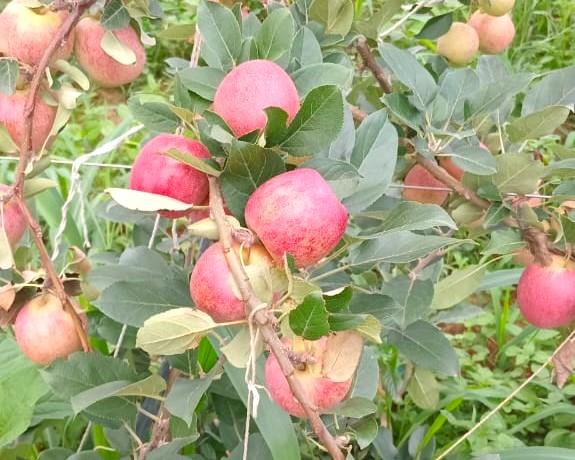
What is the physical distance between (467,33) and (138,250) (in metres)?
0.54

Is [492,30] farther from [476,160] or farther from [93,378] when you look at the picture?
[93,378]

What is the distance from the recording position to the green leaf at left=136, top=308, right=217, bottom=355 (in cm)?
49

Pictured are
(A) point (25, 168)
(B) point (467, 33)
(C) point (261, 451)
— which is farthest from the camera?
(B) point (467, 33)

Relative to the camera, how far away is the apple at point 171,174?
0.54 m

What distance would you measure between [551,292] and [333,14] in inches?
14.4

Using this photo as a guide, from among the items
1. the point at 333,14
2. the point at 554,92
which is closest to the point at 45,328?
the point at 333,14

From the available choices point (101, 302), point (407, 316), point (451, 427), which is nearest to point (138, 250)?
point (101, 302)

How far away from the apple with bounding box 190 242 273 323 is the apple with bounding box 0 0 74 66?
30cm

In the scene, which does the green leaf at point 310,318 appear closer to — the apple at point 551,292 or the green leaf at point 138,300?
the green leaf at point 138,300

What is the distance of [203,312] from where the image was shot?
19.5 inches

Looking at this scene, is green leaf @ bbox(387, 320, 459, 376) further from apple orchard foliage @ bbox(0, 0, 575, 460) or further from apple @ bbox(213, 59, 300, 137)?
apple @ bbox(213, 59, 300, 137)

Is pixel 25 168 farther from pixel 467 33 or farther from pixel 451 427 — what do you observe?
pixel 451 427

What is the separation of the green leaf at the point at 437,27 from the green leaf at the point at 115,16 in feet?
1.47

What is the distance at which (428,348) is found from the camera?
3.04ft
